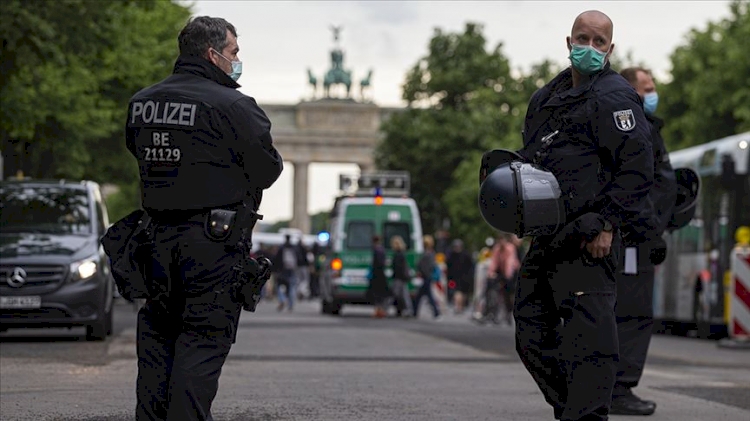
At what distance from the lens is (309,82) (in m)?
115

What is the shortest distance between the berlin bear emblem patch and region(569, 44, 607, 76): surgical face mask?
0.82 ft

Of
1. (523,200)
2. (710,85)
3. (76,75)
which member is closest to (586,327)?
(523,200)

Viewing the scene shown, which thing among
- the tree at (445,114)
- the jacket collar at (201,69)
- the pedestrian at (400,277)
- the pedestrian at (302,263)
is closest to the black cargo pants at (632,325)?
the jacket collar at (201,69)

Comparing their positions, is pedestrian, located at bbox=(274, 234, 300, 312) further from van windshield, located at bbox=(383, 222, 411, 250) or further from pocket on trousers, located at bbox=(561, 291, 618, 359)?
pocket on trousers, located at bbox=(561, 291, 618, 359)

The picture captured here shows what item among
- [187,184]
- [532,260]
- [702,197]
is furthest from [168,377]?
[702,197]

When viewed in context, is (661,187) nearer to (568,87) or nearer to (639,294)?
(639,294)

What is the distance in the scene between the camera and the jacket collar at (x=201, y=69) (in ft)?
22.8

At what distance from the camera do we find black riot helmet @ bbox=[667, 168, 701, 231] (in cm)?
1110

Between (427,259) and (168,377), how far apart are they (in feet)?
100

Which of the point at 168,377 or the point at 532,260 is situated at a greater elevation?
the point at 532,260

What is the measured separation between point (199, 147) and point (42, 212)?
12959 mm

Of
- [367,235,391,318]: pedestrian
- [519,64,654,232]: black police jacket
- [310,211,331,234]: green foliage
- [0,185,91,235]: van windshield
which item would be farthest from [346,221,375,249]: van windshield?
[519,64,654,232]: black police jacket

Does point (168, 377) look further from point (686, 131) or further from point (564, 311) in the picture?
point (686, 131)

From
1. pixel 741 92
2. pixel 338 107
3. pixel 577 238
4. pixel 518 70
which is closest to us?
pixel 577 238
